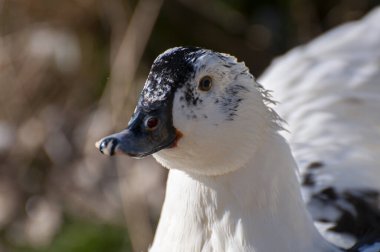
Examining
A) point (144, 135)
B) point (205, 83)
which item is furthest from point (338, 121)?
point (144, 135)

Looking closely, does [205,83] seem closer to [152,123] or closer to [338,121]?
[152,123]

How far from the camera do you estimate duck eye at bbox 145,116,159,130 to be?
5.16 feet

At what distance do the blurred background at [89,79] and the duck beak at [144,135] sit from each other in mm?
1719

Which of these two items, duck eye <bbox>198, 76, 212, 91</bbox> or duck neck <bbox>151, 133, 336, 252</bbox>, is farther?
duck neck <bbox>151, 133, 336, 252</bbox>

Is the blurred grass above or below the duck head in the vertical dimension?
below

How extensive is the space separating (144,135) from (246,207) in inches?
12.1

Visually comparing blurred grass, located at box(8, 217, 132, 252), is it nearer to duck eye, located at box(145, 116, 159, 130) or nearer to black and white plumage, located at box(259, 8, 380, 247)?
black and white plumage, located at box(259, 8, 380, 247)

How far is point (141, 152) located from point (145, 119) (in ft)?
0.21

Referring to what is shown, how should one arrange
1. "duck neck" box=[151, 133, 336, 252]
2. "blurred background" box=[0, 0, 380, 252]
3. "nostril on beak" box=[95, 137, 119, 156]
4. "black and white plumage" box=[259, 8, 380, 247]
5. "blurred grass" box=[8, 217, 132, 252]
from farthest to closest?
"blurred background" box=[0, 0, 380, 252], "blurred grass" box=[8, 217, 132, 252], "black and white plumage" box=[259, 8, 380, 247], "duck neck" box=[151, 133, 336, 252], "nostril on beak" box=[95, 137, 119, 156]

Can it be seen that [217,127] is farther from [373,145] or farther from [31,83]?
[31,83]

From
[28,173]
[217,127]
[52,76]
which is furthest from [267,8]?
[217,127]

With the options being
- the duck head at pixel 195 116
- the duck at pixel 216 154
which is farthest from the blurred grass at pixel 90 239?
the duck head at pixel 195 116

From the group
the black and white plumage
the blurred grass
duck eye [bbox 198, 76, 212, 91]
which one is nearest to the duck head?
duck eye [bbox 198, 76, 212, 91]

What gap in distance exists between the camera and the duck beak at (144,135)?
5.06 feet
